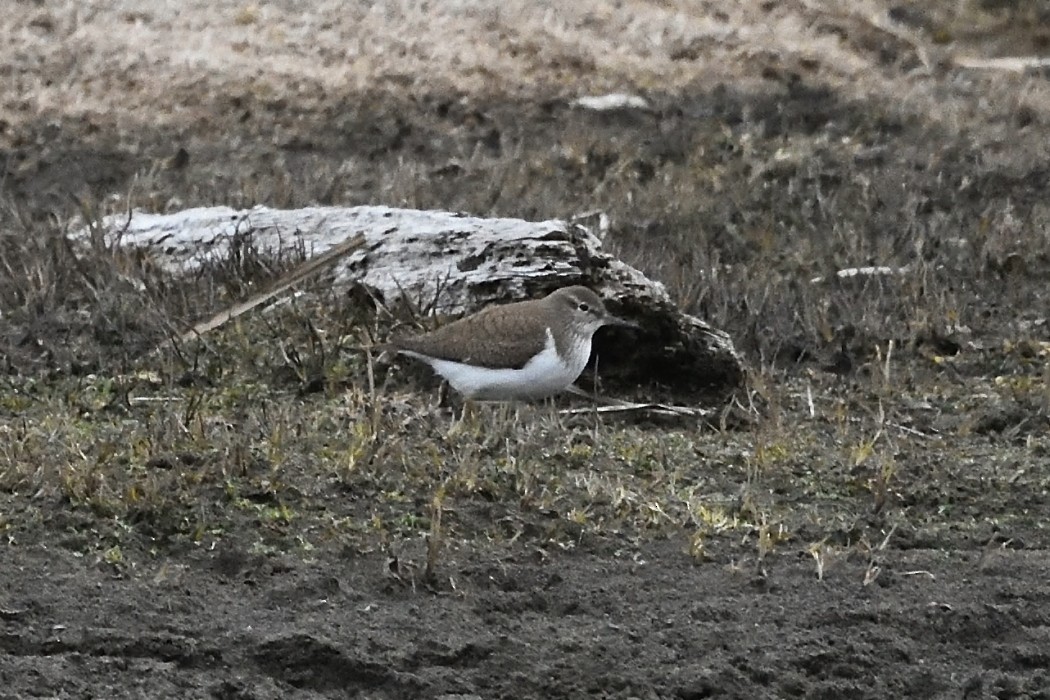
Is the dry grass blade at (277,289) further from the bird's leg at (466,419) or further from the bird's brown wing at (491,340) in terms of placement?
the bird's leg at (466,419)

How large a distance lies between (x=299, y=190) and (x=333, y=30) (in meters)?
3.73

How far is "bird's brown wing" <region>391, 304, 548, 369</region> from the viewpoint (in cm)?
719

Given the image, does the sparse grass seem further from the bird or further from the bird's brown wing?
the bird's brown wing

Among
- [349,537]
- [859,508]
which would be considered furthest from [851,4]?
[349,537]

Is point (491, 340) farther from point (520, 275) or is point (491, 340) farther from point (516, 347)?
point (520, 275)

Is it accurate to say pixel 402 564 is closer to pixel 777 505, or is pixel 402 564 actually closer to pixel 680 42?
pixel 777 505

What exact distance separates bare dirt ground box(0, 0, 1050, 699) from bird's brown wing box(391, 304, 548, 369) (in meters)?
0.29

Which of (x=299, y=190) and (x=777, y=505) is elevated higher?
(x=777, y=505)

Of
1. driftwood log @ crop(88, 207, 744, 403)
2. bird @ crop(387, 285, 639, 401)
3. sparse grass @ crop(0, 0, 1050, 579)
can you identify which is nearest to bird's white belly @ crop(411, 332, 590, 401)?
bird @ crop(387, 285, 639, 401)

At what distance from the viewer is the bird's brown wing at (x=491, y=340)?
283 inches

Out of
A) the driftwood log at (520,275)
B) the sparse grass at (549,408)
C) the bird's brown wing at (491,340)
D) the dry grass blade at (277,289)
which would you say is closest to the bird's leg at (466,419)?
the sparse grass at (549,408)

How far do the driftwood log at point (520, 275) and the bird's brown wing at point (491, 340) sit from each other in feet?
2.93

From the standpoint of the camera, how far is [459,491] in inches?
249

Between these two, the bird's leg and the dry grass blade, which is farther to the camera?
the dry grass blade
